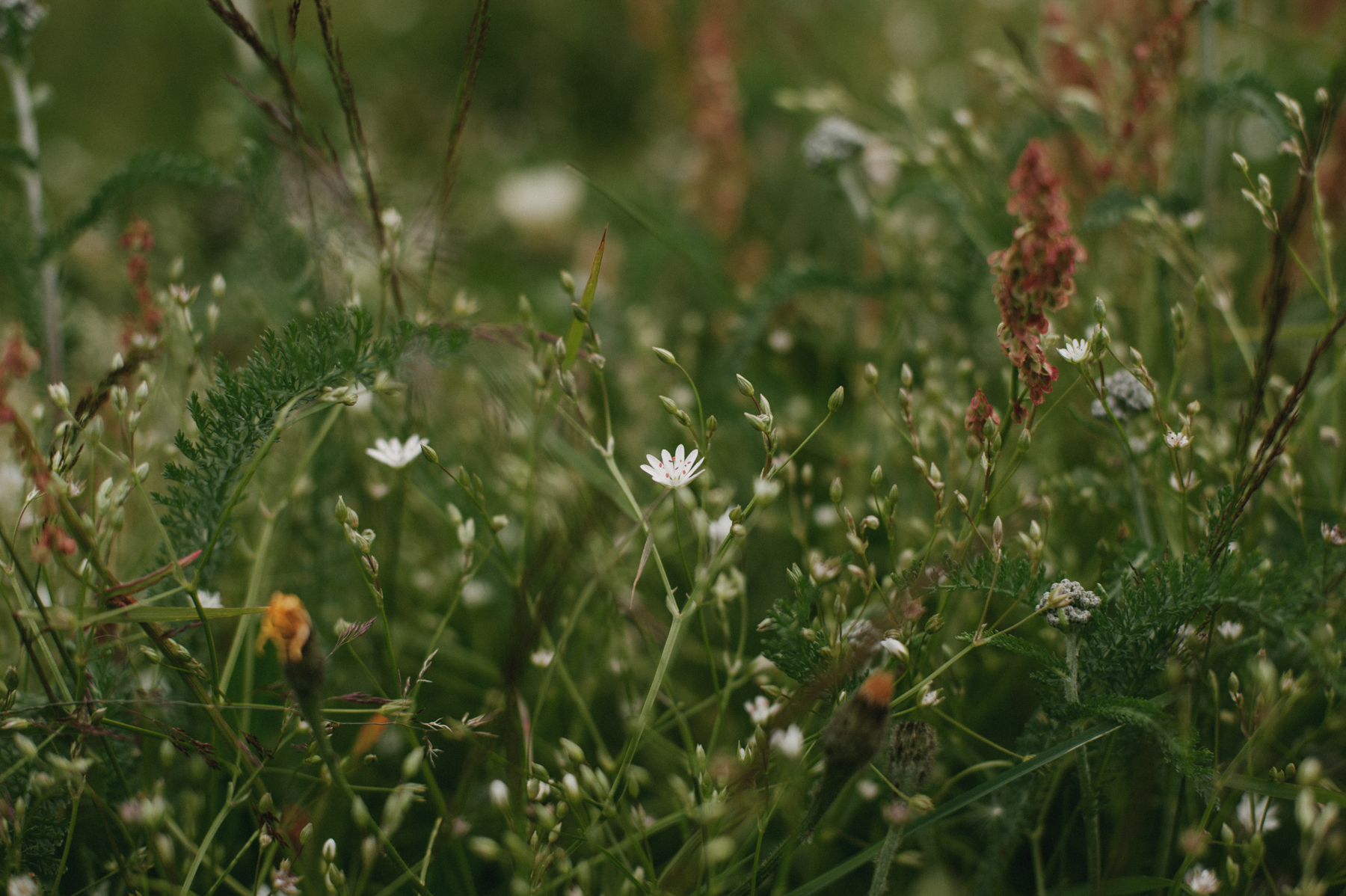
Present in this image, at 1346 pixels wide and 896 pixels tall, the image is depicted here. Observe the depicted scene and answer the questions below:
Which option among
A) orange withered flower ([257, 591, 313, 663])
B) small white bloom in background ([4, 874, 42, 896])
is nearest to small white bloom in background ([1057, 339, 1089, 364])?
orange withered flower ([257, 591, 313, 663])

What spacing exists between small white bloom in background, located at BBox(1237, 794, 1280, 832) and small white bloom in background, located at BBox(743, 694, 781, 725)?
15.1 inches

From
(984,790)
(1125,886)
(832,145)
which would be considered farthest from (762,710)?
(832,145)

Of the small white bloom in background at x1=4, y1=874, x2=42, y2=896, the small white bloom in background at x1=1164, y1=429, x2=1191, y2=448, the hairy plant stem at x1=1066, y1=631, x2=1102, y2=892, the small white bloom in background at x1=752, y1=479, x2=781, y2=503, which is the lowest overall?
the hairy plant stem at x1=1066, y1=631, x2=1102, y2=892

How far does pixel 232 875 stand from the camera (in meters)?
0.95

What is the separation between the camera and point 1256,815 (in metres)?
0.88

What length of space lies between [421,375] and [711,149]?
2.76 ft

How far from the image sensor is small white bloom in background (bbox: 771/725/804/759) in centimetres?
68

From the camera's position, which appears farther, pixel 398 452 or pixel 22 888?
pixel 398 452

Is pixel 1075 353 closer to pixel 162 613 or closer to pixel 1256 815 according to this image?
pixel 1256 815

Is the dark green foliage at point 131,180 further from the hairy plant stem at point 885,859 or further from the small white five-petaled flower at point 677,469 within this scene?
the hairy plant stem at point 885,859

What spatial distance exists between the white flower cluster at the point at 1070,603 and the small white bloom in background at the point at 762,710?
24 cm

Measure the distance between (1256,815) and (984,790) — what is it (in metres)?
0.37

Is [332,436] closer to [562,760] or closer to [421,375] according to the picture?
[421,375]

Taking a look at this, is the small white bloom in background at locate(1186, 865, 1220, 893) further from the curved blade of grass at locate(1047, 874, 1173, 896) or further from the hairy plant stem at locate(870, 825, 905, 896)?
the hairy plant stem at locate(870, 825, 905, 896)
